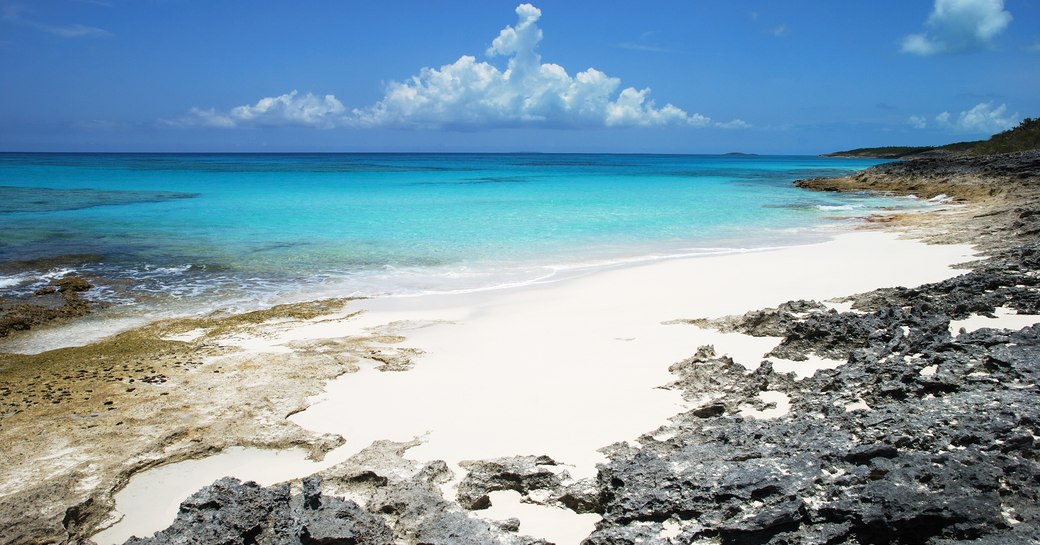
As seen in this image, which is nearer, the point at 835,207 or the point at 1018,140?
the point at 835,207

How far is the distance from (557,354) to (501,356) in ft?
1.99

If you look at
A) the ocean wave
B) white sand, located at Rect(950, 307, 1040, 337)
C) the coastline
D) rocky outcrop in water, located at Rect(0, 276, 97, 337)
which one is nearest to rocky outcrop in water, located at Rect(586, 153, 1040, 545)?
the coastline

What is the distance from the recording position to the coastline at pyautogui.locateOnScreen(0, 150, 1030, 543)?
419 centimetres

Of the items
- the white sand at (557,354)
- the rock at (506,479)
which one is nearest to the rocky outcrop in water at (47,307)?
the white sand at (557,354)

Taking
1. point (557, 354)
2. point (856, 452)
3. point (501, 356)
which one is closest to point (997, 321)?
point (856, 452)

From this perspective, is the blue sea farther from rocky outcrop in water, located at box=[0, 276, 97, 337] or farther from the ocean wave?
rocky outcrop in water, located at box=[0, 276, 97, 337]

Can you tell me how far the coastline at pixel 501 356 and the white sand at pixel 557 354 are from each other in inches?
1.1

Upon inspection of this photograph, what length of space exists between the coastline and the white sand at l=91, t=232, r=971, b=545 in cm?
3

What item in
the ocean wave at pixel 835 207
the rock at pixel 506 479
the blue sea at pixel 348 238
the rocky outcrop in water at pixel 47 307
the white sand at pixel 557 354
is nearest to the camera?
the rock at pixel 506 479

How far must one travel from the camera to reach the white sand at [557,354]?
4.69 metres

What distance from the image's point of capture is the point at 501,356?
264 inches

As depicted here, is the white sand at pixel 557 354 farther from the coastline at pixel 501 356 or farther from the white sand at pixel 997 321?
the white sand at pixel 997 321

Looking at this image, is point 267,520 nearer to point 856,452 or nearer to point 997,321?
point 856,452

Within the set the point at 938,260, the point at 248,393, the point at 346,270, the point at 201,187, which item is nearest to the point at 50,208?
the point at 201,187
